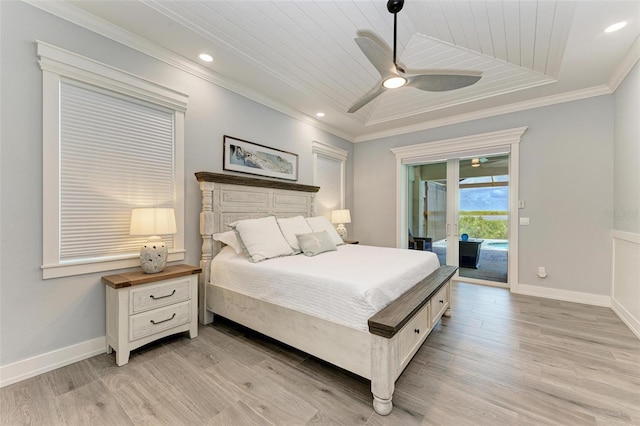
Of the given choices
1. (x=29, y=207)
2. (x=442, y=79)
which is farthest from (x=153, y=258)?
(x=442, y=79)

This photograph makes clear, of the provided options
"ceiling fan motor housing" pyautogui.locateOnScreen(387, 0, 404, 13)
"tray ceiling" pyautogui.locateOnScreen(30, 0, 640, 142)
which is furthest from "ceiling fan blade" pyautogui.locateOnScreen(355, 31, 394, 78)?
"tray ceiling" pyautogui.locateOnScreen(30, 0, 640, 142)

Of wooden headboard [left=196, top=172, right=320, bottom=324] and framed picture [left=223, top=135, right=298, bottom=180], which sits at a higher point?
framed picture [left=223, top=135, right=298, bottom=180]

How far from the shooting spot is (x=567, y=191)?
3.54m

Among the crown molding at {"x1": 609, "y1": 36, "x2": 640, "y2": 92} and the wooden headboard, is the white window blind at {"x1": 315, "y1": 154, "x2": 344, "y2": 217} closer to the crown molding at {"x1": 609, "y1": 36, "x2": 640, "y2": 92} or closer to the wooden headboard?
the wooden headboard

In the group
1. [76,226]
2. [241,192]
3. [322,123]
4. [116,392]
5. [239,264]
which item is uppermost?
[322,123]

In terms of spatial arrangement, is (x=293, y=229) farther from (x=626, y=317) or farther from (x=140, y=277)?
(x=626, y=317)

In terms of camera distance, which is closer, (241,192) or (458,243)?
(241,192)

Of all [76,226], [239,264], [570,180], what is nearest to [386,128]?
[570,180]

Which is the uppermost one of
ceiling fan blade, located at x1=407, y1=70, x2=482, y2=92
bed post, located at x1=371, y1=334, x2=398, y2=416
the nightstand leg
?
ceiling fan blade, located at x1=407, y1=70, x2=482, y2=92

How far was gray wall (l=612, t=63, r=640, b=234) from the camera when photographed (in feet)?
8.67

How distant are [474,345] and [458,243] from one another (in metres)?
2.57

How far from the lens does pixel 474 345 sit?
91.8 inches

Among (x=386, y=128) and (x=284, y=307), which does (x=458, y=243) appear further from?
(x=284, y=307)

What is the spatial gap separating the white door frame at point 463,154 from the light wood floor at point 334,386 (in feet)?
5.34
